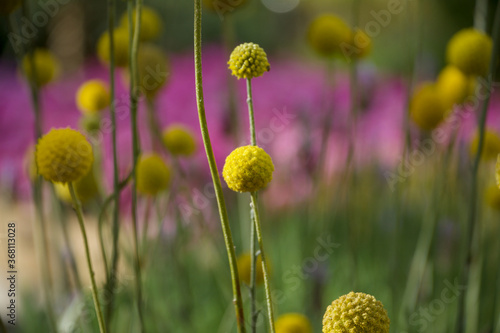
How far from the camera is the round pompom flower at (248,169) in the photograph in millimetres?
279

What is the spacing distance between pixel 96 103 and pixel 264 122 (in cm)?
121

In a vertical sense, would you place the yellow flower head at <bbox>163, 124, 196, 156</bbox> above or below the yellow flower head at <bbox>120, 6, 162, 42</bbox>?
below

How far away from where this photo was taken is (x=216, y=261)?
85cm

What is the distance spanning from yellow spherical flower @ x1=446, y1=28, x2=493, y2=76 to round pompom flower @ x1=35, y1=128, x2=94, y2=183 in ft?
1.33

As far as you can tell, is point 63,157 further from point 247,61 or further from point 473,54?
point 473,54

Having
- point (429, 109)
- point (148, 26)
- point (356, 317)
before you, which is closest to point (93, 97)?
point (148, 26)

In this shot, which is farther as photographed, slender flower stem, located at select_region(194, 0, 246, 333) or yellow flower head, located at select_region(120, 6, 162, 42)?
yellow flower head, located at select_region(120, 6, 162, 42)

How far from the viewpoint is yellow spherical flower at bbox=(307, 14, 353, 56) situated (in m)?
0.67

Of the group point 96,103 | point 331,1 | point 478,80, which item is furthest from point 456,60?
point 331,1

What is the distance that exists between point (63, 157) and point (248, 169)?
4.9 inches

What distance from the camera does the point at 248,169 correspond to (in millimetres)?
278

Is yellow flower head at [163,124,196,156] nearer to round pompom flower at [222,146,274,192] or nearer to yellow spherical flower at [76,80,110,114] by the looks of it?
yellow spherical flower at [76,80,110,114]

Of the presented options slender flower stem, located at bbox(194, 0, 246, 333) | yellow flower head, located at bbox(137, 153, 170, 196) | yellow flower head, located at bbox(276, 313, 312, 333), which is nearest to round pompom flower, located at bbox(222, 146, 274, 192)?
slender flower stem, located at bbox(194, 0, 246, 333)

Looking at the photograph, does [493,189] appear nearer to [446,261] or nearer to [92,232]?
[446,261]
